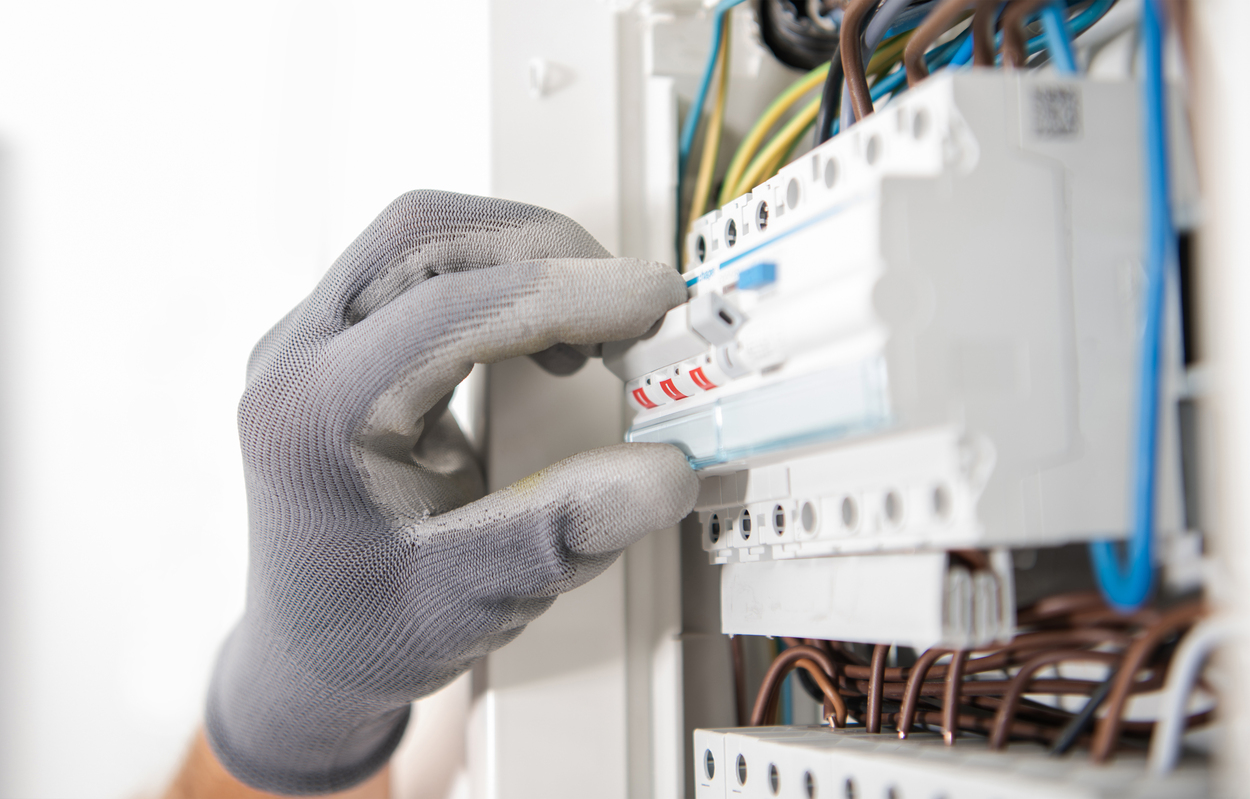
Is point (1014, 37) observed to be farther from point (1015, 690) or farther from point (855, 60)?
point (1015, 690)

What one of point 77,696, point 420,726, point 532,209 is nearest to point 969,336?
point 532,209

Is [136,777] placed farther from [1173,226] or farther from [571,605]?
[1173,226]

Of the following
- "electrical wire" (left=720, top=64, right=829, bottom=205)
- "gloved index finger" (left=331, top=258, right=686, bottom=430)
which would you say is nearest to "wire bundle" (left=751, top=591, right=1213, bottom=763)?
"gloved index finger" (left=331, top=258, right=686, bottom=430)

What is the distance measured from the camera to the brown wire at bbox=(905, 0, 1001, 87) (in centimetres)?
37

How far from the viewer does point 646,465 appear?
45 centimetres

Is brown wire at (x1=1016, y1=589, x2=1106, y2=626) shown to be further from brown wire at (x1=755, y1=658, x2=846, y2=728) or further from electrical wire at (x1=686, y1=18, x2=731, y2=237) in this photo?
electrical wire at (x1=686, y1=18, x2=731, y2=237)

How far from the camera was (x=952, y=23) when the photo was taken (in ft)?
1.31

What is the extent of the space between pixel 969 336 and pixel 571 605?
40cm

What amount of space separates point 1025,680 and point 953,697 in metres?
0.04

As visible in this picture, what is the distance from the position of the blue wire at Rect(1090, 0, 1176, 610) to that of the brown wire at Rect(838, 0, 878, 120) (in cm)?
15

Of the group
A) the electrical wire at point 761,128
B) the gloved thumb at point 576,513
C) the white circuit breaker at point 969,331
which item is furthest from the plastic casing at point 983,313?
the electrical wire at point 761,128

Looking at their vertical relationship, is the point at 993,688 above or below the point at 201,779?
above

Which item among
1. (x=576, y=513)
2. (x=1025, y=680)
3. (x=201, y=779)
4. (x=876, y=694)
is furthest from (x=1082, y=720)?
(x=201, y=779)

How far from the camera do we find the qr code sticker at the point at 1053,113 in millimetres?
335
